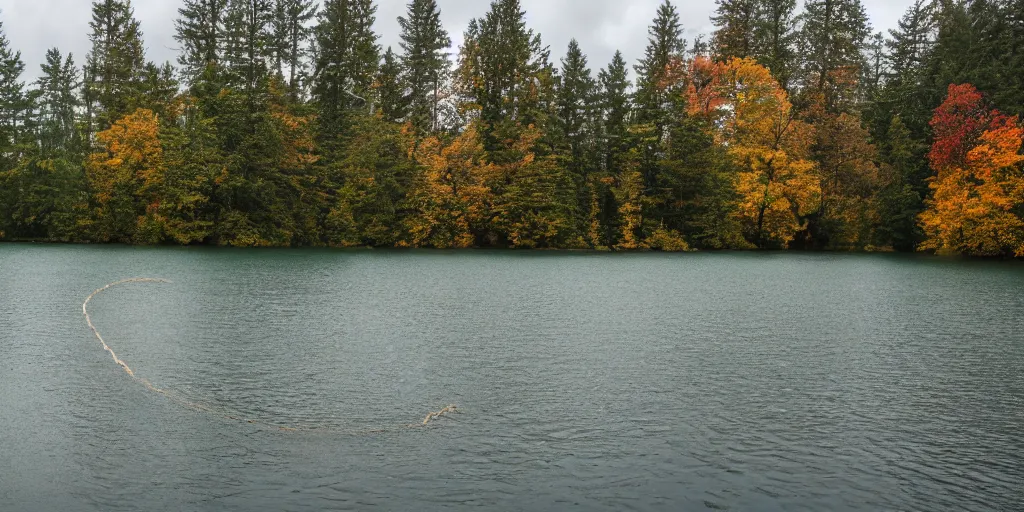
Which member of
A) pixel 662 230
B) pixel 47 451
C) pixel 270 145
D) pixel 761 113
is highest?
pixel 761 113

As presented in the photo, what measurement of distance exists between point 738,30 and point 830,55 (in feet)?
24.8

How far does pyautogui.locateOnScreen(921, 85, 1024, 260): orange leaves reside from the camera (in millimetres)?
44438

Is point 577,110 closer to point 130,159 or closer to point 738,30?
point 738,30

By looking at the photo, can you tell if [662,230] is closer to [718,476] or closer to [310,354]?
[310,354]

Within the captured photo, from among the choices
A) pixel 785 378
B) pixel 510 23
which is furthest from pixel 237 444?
pixel 510 23

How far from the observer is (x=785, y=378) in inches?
489

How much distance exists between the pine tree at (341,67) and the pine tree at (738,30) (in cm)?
2877

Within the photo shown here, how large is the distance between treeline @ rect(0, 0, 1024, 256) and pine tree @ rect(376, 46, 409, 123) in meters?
0.18

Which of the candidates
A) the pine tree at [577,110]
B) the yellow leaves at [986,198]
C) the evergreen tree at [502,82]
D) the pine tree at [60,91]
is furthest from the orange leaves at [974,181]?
the pine tree at [60,91]

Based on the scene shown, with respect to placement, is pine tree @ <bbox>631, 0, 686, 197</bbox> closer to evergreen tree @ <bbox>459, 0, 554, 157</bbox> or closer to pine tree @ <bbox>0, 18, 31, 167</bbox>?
evergreen tree @ <bbox>459, 0, 554, 157</bbox>

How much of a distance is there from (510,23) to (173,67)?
27.6m

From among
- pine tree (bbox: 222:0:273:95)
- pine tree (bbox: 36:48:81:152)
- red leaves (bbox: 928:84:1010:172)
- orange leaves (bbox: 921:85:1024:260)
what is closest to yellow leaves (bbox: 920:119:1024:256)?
orange leaves (bbox: 921:85:1024:260)

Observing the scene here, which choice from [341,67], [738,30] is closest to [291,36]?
Answer: [341,67]

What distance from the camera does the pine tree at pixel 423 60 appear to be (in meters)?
59.6
